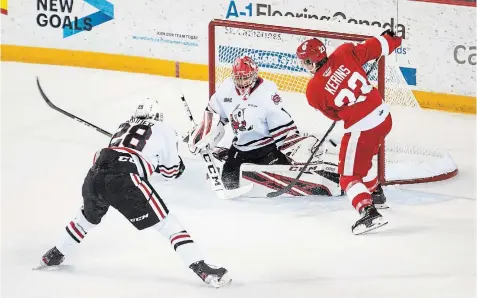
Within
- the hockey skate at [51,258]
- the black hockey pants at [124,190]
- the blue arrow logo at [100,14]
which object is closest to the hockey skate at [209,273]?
the black hockey pants at [124,190]

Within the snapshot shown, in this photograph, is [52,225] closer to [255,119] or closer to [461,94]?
[255,119]

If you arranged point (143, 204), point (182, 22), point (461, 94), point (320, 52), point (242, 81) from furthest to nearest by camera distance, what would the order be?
1. point (182, 22)
2. point (461, 94)
3. point (242, 81)
4. point (320, 52)
5. point (143, 204)

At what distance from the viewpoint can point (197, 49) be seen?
27.8 feet

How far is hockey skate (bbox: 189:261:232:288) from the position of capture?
5.02 m

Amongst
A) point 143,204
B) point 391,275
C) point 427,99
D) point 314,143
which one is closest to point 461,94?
point 427,99

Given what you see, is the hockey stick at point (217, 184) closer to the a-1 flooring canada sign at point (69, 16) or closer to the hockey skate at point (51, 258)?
the hockey skate at point (51, 258)

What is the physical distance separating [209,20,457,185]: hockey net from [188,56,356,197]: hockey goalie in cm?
29

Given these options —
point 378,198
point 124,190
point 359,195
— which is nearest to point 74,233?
point 124,190

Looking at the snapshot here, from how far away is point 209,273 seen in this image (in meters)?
5.02

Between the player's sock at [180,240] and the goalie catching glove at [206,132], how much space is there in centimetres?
128

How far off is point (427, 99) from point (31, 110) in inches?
102

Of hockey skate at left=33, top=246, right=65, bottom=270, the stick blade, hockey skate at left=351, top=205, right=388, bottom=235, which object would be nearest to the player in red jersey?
hockey skate at left=351, top=205, right=388, bottom=235

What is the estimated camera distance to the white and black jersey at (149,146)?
201 inches

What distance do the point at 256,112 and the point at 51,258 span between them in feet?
4.93
